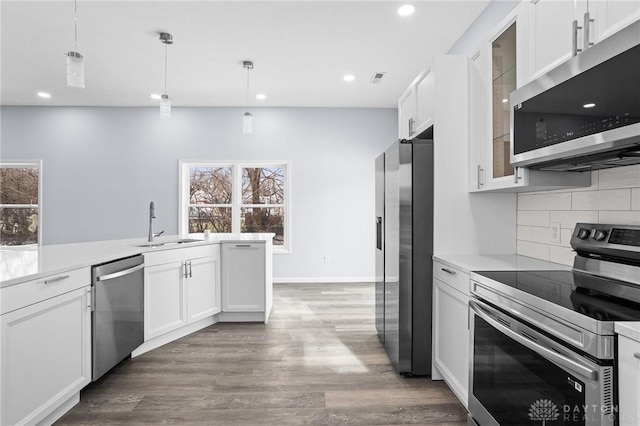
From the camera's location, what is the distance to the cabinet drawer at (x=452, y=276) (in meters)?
1.90

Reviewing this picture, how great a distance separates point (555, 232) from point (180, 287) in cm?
285

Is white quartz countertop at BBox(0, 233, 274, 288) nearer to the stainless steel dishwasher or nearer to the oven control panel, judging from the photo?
the stainless steel dishwasher

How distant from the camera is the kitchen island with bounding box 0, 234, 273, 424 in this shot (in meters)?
1.59

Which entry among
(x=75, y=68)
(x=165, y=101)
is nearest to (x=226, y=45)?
(x=165, y=101)

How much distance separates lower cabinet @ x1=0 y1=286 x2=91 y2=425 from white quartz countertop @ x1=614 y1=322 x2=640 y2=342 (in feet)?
7.48

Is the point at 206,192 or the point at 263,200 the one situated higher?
the point at 206,192

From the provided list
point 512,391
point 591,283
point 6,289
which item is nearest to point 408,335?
point 512,391

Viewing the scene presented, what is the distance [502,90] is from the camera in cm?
207

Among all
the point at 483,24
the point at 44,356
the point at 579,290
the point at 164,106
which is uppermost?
the point at 483,24

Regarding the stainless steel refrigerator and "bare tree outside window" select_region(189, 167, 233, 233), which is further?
"bare tree outside window" select_region(189, 167, 233, 233)

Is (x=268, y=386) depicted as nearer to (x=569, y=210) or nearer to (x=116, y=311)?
(x=116, y=311)

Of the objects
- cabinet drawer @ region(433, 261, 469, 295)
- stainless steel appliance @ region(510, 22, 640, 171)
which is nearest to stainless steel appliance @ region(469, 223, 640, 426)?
cabinet drawer @ region(433, 261, 469, 295)

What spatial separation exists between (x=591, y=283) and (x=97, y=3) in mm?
3814

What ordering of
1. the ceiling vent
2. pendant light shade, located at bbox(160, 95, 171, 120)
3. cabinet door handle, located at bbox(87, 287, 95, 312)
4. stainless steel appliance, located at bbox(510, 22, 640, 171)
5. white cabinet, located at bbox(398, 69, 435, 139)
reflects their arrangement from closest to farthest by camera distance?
stainless steel appliance, located at bbox(510, 22, 640, 171), cabinet door handle, located at bbox(87, 287, 95, 312), white cabinet, located at bbox(398, 69, 435, 139), pendant light shade, located at bbox(160, 95, 171, 120), the ceiling vent
